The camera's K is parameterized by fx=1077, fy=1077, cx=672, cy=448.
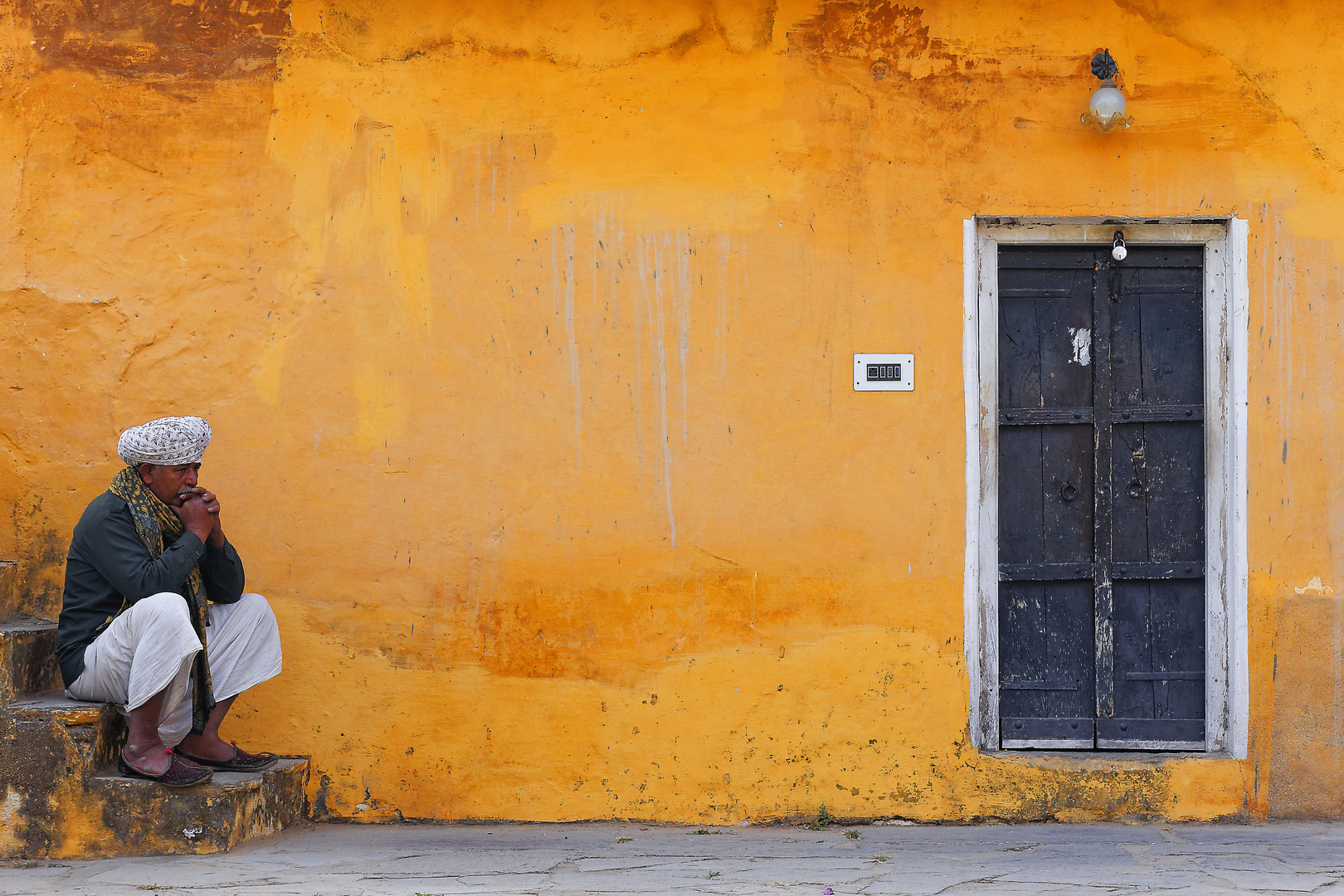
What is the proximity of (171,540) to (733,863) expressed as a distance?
2283 millimetres

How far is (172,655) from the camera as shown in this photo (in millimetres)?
3512

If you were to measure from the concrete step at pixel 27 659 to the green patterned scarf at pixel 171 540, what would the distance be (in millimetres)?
604

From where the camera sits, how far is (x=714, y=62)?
424 centimetres

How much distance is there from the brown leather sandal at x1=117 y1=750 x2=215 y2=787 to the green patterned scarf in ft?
0.68

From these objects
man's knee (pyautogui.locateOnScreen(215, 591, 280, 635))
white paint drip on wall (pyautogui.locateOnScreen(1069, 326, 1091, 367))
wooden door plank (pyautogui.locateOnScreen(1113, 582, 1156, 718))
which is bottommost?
wooden door plank (pyautogui.locateOnScreen(1113, 582, 1156, 718))

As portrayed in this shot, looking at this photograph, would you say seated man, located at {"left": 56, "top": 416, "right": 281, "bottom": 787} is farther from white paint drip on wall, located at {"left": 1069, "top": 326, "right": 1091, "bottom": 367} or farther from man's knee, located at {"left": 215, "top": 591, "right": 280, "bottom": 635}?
white paint drip on wall, located at {"left": 1069, "top": 326, "right": 1091, "bottom": 367}

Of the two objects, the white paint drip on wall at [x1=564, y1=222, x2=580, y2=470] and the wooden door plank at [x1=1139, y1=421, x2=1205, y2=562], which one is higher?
the white paint drip on wall at [x1=564, y1=222, x2=580, y2=470]

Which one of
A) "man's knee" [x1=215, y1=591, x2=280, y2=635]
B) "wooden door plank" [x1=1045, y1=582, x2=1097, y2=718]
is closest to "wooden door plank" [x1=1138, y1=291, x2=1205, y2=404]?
"wooden door plank" [x1=1045, y1=582, x2=1097, y2=718]

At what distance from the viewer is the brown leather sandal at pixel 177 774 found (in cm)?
359

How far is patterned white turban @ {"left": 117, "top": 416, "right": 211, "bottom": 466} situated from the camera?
3691 mm

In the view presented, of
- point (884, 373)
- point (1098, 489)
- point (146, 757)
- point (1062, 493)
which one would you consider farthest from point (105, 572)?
point (1098, 489)

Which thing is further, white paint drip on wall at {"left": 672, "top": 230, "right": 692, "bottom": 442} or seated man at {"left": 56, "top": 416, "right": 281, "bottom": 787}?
white paint drip on wall at {"left": 672, "top": 230, "right": 692, "bottom": 442}

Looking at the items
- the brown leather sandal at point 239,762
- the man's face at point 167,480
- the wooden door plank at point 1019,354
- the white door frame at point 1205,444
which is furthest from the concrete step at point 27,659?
the wooden door plank at point 1019,354

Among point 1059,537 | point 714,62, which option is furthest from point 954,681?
point 714,62
